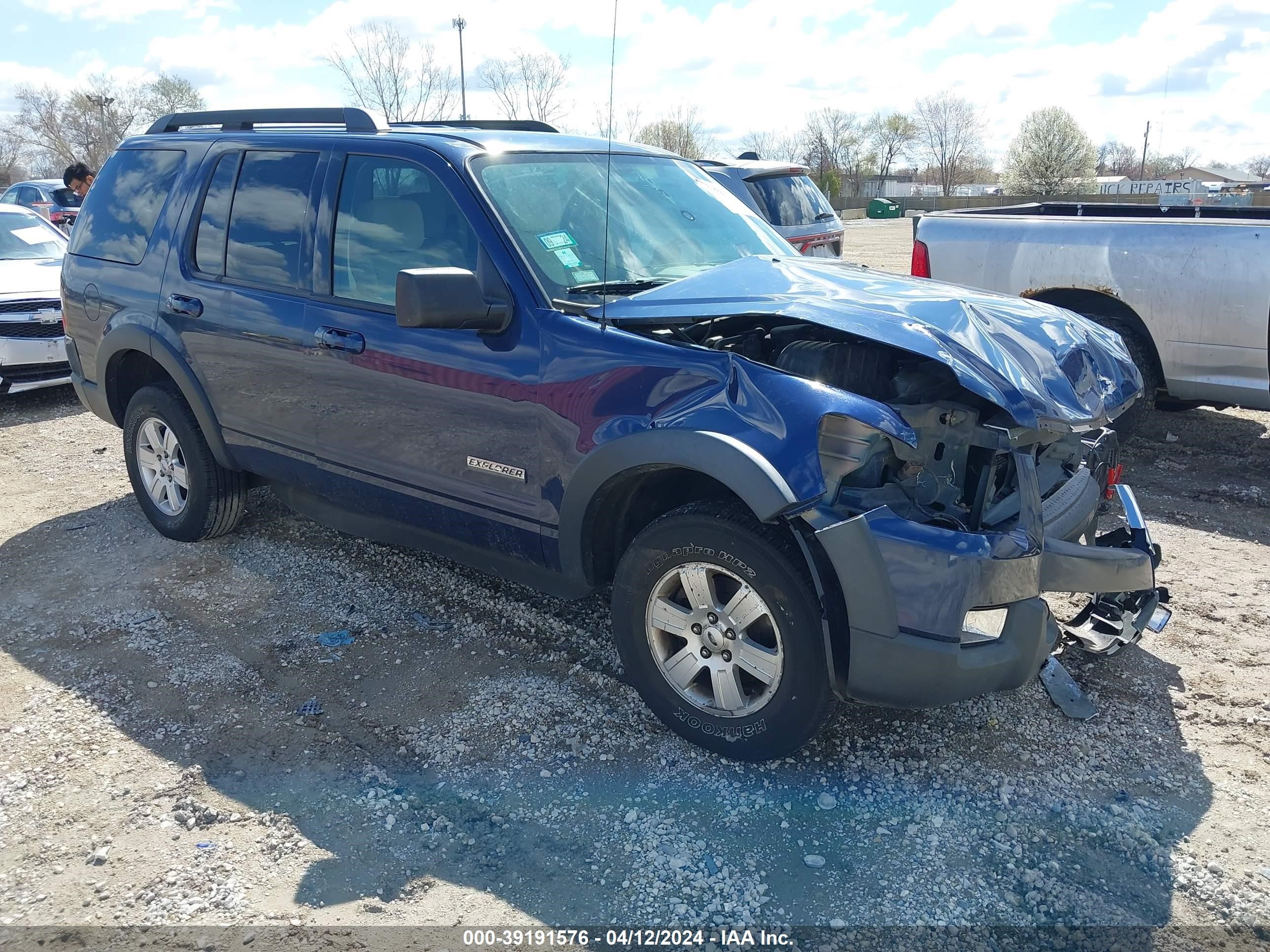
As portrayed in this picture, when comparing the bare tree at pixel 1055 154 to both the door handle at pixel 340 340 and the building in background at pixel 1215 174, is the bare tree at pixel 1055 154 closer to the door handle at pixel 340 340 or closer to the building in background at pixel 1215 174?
the building in background at pixel 1215 174

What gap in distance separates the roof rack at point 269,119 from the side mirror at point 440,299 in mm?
1322

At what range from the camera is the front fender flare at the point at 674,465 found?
2910 millimetres

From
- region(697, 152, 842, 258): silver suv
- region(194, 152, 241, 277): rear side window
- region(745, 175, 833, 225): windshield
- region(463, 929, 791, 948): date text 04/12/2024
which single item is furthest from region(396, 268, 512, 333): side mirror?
region(745, 175, 833, 225): windshield

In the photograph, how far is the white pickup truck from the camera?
5988mm

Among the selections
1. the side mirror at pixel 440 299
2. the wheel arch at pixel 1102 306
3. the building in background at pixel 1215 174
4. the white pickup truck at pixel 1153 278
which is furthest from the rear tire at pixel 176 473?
the building in background at pixel 1215 174

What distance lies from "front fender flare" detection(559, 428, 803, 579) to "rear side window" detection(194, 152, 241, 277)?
229 centimetres

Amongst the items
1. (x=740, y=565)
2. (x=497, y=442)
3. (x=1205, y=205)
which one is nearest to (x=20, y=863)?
(x=497, y=442)

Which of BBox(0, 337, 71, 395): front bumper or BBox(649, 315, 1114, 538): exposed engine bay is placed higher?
BBox(649, 315, 1114, 538): exposed engine bay

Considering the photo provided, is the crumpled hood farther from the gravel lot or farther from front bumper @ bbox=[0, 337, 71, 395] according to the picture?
front bumper @ bbox=[0, 337, 71, 395]

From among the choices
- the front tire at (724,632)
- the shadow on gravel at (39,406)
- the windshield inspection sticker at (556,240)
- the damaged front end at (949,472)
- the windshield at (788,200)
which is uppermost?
the windshield at (788,200)

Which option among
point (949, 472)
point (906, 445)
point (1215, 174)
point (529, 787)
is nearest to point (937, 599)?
point (906, 445)

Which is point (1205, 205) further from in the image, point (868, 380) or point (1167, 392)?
point (868, 380)

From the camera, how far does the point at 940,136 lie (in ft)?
266

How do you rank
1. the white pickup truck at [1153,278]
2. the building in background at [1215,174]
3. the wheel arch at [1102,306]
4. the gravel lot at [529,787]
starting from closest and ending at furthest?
the gravel lot at [529,787] → the white pickup truck at [1153,278] → the wheel arch at [1102,306] → the building in background at [1215,174]
